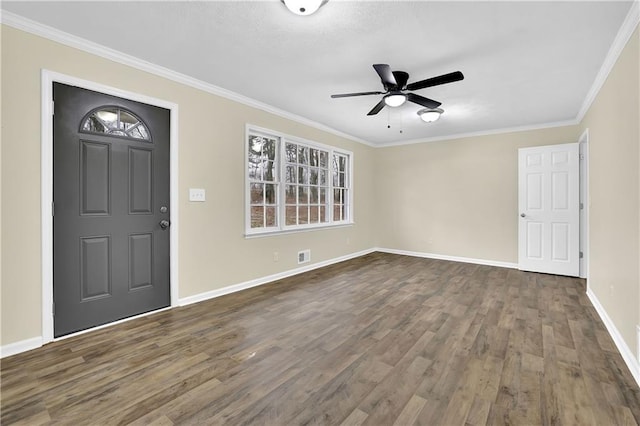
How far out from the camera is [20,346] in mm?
2344

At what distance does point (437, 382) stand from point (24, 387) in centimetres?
269

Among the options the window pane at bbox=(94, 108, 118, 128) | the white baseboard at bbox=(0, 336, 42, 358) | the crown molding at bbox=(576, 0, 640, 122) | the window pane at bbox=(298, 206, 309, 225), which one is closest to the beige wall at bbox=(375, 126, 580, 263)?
the crown molding at bbox=(576, 0, 640, 122)

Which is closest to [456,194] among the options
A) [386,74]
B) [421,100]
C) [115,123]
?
[421,100]

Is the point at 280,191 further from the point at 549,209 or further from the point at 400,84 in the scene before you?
the point at 549,209

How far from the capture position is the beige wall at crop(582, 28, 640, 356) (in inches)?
86.9

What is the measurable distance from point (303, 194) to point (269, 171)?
0.88m

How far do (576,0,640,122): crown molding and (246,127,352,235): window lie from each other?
147 inches

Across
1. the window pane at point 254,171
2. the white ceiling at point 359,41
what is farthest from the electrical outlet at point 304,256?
the white ceiling at point 359,41

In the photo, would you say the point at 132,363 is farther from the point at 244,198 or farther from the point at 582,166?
the point at 582,166

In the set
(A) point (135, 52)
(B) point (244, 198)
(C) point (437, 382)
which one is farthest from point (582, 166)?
(A) point (135, 52)

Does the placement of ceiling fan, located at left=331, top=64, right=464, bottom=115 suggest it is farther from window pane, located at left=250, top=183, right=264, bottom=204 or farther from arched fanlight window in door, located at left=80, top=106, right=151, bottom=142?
arched fanlight window in door, located at left=80, top=106, right=151, bottom=142

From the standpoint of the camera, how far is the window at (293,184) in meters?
4.33

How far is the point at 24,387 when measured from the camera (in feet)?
6.27

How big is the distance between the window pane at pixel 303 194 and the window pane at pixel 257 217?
0.88 meters
